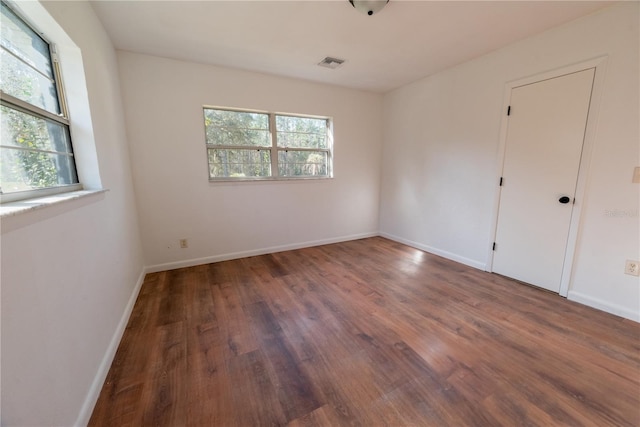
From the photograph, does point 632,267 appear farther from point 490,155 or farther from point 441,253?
point 441,253

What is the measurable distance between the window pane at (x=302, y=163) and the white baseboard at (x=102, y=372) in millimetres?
2423

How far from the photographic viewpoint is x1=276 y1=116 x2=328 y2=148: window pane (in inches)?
143

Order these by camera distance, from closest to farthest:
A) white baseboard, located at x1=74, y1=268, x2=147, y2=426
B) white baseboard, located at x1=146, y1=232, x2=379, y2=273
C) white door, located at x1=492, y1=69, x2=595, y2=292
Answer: white baseboard, located at x1=74, y1=268, x2=147, y2=426, white door, located at x1=492, y1=69, x2=595, y2=292, white baseboard, located at x1=146, y1=232, x2=379, y2=273

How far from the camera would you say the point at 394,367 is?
1.57 meters

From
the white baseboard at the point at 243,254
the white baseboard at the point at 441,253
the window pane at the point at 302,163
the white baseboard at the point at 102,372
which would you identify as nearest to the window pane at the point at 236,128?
the window pane at the point at 302,163

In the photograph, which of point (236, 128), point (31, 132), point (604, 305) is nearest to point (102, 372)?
point (31, 132)

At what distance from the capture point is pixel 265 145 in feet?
11.6

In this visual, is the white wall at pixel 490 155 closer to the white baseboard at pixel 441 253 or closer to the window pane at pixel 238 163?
the white baseboard at pixel 441 253

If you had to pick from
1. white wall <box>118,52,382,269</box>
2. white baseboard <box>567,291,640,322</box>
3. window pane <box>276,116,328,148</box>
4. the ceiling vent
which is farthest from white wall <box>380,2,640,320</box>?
the ceiling vent

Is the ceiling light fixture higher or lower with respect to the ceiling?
lower

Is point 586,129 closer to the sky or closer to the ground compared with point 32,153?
closer to the sky

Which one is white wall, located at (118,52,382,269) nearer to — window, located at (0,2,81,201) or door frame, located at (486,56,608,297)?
window, located at (0,2,81,201)

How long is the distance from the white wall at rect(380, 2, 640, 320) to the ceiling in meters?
0.22

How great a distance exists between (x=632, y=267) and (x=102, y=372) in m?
3.93
